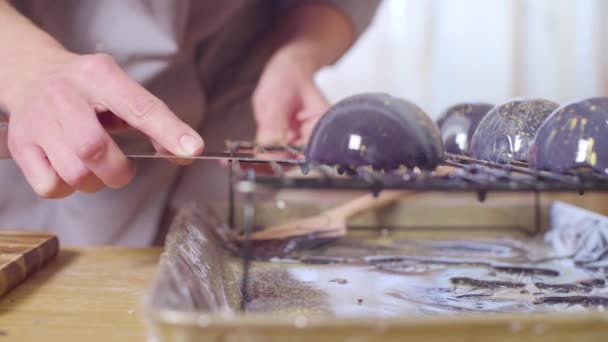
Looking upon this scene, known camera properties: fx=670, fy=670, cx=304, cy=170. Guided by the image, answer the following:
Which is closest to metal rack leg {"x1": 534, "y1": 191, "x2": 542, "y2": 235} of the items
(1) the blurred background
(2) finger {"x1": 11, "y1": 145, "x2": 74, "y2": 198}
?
(2) finger {"x1": 11, "y1": 145, "x2": 74, "y2": 198}

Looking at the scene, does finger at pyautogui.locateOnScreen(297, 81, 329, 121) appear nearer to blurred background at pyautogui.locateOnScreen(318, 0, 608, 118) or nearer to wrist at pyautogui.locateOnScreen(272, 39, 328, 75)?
wrist at pyautogui.locateOnScreen(272, 39, 328, 75)

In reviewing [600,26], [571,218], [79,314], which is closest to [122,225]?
[79,314]

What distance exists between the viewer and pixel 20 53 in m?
0.69

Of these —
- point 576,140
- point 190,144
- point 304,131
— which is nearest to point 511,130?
→ point 576,140

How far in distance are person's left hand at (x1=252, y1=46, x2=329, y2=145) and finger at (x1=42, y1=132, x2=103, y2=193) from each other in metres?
0.37

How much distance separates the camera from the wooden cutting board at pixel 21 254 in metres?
0.60

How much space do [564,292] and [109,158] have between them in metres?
0.42

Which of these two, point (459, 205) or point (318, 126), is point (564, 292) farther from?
point (459, 205)

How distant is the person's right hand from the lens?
59cm

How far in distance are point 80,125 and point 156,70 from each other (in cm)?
37

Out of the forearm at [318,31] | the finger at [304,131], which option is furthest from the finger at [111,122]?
the forearm at [318,31]

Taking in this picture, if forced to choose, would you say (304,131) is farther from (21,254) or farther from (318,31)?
(21,254)

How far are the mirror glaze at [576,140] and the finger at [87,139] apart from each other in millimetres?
364

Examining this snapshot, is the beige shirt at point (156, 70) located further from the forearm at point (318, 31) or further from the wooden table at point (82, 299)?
the wooden table at point (82, 299)
